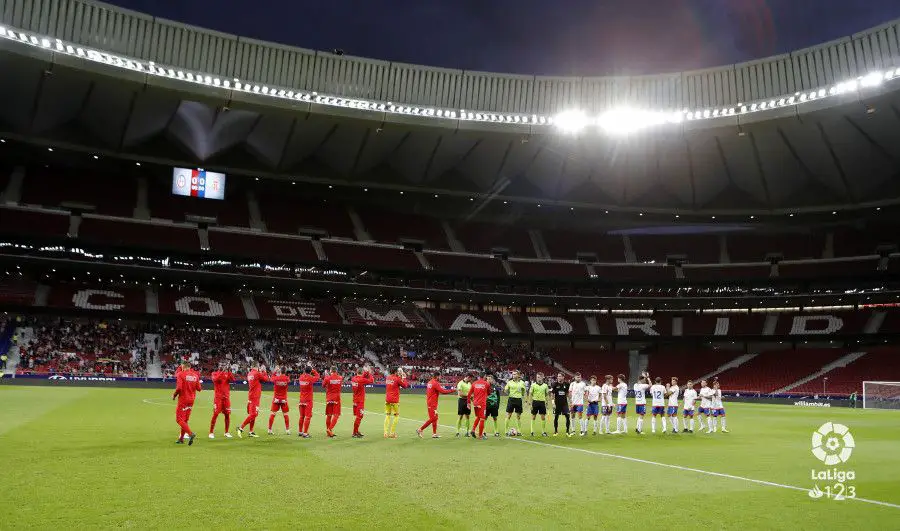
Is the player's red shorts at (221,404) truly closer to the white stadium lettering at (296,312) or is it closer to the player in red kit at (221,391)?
the player in red kit at (221,391)

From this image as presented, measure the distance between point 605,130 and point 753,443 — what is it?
112ft

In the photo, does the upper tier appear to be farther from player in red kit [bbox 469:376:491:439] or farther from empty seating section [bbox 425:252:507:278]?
player in red kit [bbox 469:376:491:439]

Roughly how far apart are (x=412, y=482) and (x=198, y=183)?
51.9 m

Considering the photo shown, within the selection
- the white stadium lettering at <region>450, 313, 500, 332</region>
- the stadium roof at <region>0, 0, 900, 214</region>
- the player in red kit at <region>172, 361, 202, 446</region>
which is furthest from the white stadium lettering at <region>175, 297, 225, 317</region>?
the player in red kit at <region>172, 361, 202, 446</region>

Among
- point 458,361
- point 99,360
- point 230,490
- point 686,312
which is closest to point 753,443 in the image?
point 230,490

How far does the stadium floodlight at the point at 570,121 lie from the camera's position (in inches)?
2020

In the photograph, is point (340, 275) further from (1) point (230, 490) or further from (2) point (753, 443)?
(1) point (230, 490)

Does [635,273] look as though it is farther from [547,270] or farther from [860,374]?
[860,374]

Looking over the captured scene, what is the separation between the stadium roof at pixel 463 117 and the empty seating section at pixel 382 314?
1267 cm

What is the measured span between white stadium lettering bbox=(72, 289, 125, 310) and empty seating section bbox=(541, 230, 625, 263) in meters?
42.5

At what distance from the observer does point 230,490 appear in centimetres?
1103

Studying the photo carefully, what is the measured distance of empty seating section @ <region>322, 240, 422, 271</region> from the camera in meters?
63.2

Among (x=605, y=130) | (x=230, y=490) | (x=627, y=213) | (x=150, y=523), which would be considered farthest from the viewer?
(x=627, y=213)

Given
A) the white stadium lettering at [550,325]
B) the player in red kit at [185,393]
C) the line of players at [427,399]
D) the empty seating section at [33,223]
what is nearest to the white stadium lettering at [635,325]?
the white stadium lettering at [550,325]
